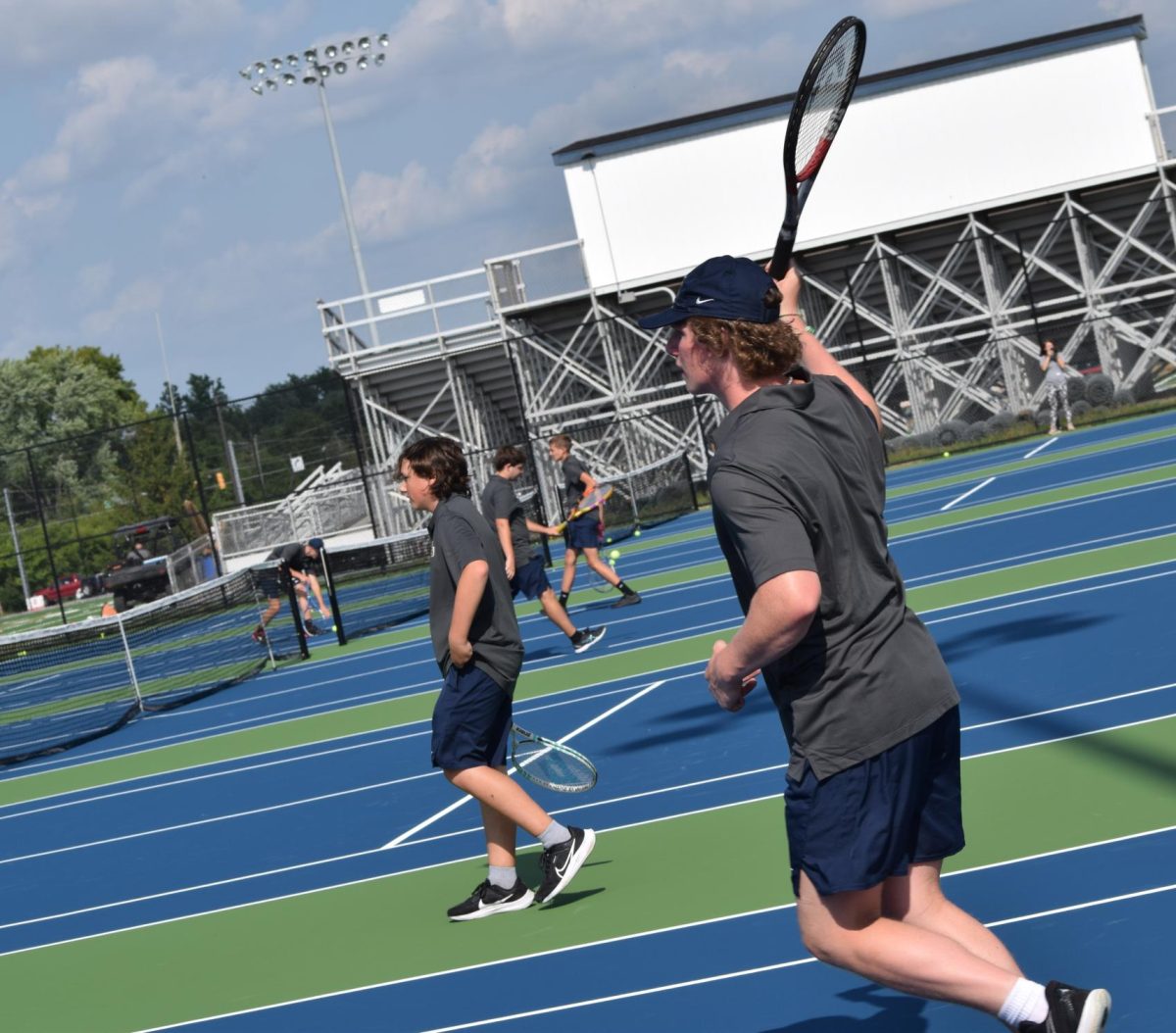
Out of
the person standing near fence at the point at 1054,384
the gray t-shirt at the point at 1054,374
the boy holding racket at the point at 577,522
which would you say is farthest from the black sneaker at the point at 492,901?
the gray t-shirt at the point at 1054,374

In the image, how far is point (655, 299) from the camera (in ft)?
108

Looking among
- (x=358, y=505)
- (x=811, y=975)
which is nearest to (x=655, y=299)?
(x=358, y=505)

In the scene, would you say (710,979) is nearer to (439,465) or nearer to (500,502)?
(439,465)

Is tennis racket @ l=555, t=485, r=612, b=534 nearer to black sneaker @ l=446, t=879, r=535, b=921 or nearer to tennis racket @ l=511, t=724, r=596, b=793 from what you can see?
tennis racket @ l=511, t=724, r=596, b=793

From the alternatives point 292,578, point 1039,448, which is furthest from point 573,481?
point 1039,448

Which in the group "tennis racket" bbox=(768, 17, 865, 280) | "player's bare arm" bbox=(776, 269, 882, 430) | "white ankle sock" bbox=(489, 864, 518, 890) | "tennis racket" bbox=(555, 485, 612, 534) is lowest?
"white ankle sock" bbox=(489, 864, 518, 890)

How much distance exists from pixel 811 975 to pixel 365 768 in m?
6.16

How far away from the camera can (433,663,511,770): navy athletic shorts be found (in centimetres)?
629

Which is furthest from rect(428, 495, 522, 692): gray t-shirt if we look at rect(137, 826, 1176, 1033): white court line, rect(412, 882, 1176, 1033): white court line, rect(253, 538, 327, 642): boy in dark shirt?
rect(253, 538, 327, 642): boy in dark shirt

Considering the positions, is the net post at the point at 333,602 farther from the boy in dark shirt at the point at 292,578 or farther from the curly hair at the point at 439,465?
the curly hair at the point at 439,465

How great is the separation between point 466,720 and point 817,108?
106 inches

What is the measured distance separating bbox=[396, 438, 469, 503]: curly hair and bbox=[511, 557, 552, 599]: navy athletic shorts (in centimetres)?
664

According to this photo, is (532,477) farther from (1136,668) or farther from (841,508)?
(841,508)

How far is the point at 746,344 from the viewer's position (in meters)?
3.45
